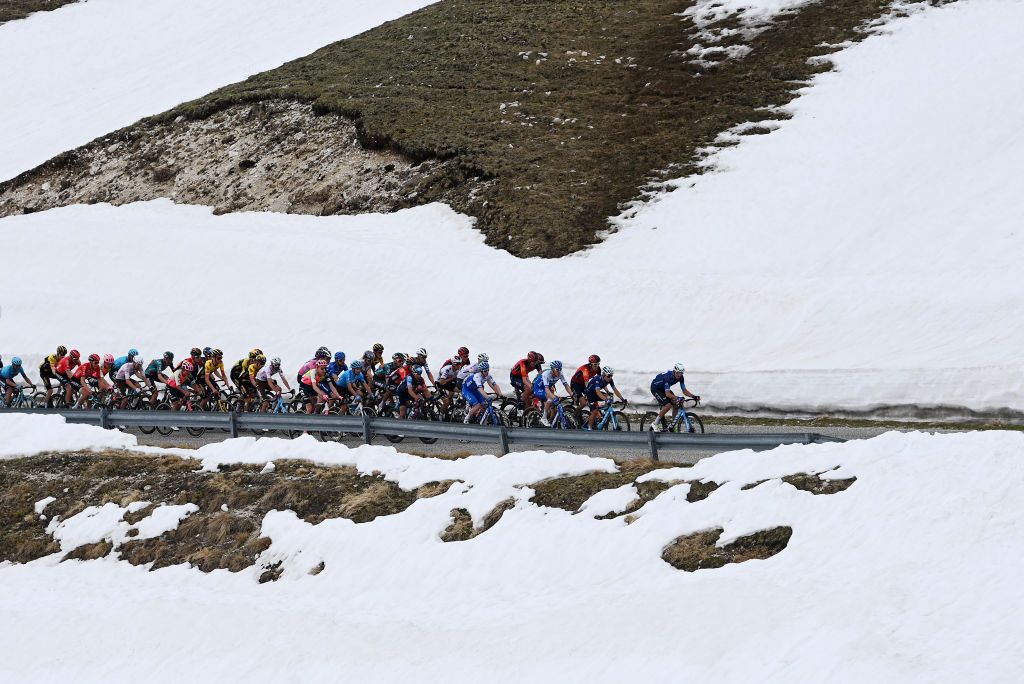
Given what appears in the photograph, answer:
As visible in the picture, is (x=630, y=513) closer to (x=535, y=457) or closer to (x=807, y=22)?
(x=535, y=457)

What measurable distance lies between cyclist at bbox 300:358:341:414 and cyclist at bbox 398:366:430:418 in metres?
1.85

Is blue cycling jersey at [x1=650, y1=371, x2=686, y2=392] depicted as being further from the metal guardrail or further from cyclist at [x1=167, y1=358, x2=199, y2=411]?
cyclist at [x1=167, y1=358, x2=199, y2=411]

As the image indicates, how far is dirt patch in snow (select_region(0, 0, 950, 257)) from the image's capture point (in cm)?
3941

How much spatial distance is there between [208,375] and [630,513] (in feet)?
47.6

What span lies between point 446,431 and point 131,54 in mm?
56883

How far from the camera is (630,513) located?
44.7ft

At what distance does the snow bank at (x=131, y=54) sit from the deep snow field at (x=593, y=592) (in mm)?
42150

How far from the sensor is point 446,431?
59.6ft

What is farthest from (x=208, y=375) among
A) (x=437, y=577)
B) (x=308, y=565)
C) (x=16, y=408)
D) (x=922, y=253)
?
(x=922, y=253)

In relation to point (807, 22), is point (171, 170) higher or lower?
lower

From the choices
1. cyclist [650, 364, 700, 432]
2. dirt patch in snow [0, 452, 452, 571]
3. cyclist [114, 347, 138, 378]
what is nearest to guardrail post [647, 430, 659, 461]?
dirt patch in snow [0, 452, 452, 571]

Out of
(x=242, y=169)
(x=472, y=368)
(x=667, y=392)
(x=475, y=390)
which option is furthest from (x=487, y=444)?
(x=242, y=169)

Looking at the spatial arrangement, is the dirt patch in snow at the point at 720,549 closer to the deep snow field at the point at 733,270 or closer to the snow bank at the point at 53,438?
the deep snow field at the point at 733,270

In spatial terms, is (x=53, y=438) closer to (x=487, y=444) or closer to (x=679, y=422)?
(x=487, y=444)
